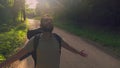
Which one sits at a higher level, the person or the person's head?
the person's head

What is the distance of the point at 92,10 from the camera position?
3712cm

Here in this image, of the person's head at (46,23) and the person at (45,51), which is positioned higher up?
the person's head at (46,23)

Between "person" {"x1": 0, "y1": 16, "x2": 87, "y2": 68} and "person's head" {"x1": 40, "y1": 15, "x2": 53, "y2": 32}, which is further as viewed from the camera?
"person" {"x1": 0, "y1": 16, "x2": 87, "y2": 68}

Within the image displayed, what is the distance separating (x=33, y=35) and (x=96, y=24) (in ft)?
107

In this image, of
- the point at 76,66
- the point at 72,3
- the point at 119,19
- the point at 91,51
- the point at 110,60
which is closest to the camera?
the point at 76,66

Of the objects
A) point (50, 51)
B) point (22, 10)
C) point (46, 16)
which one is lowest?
point (22, 10)

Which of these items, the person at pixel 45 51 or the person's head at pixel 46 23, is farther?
the person at pixel 45 51

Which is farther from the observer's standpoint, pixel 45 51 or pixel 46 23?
pixel 45 51

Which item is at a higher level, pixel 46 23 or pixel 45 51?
pixel 46 23

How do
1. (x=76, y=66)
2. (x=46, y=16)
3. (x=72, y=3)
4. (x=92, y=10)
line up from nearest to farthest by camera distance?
1. (x=46, y=16)
2. (x=76, y=66)
3. (x=92, y=10)
4. (x=72, y=3)

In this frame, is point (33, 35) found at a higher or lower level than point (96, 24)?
higher

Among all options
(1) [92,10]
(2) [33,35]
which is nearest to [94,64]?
(2) [33,35]

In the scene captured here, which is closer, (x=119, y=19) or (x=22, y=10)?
(x=119, y=19)

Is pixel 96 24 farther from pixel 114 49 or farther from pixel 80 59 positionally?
pixel 80 59
